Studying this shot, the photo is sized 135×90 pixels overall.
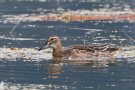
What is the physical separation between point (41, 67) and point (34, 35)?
855cm

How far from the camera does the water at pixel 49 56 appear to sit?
1777 cm

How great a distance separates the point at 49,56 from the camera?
22.9 meters

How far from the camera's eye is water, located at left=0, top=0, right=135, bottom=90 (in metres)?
17.8

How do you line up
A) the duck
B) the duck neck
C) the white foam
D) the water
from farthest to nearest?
the duck neck < the duck < the white foam < the water

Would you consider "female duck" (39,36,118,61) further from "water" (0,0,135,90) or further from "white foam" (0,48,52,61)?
"water" (0,0,135,90)

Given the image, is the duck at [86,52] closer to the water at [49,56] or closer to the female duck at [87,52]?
the female duck at [87,52]

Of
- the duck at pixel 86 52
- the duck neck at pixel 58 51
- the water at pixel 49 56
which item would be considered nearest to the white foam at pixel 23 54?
the water at pixel 49 56

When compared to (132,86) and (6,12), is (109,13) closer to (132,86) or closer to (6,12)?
(6,12)

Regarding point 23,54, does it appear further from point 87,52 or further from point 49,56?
point 87,52

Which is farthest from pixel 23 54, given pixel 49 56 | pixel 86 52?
pixel 86 52

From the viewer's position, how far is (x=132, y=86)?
17484mm

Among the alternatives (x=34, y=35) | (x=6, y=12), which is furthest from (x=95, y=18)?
(x=34, y=35)

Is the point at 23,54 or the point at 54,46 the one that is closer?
the point at 23,54

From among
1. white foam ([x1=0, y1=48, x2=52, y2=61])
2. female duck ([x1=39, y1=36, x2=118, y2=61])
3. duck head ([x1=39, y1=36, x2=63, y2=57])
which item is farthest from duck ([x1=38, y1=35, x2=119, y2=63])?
white foam ([x1=0, y1=48, x2=52, y2=61])
